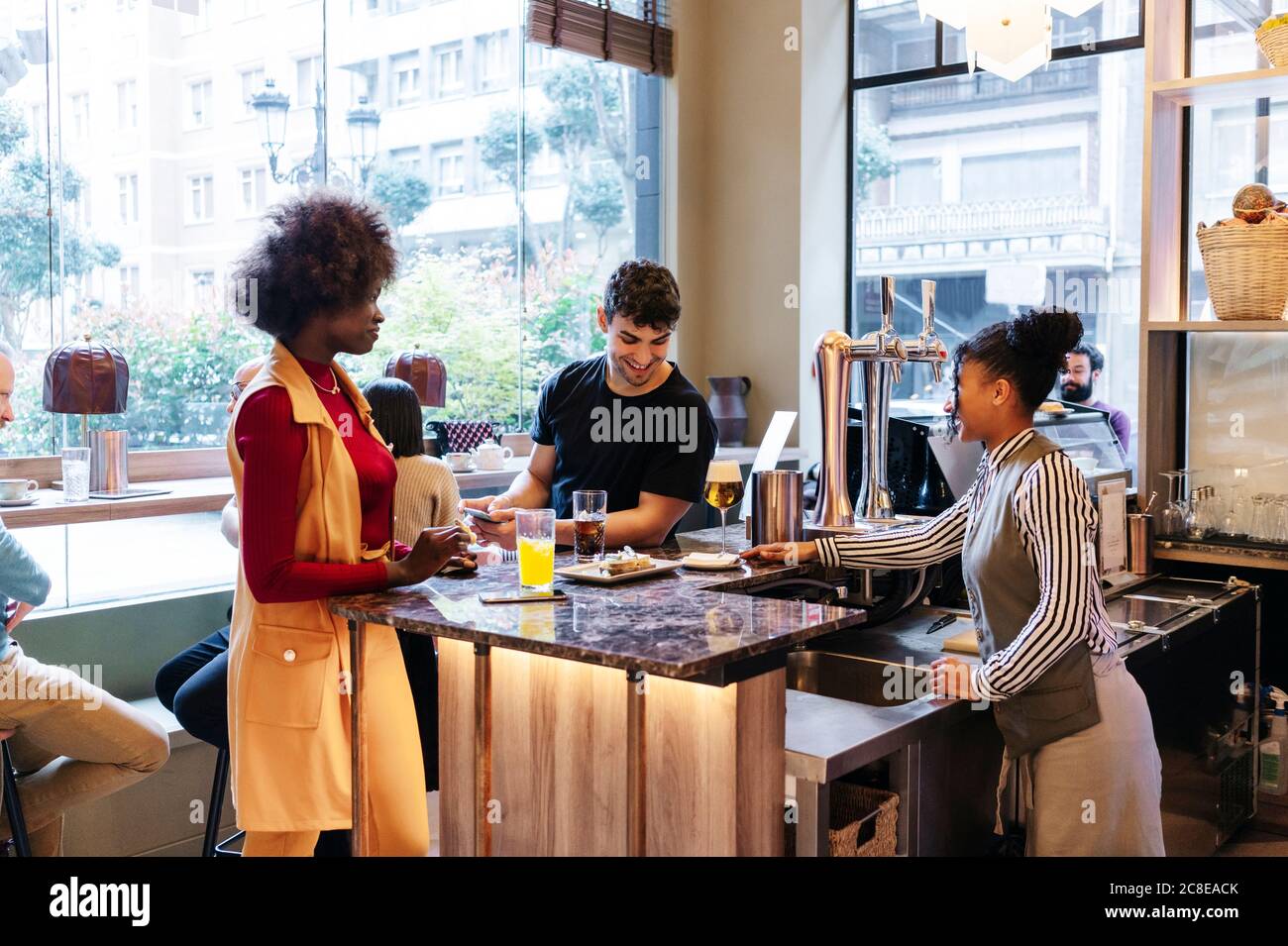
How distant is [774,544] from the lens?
2.61 meters

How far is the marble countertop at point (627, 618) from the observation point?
5.75 feet

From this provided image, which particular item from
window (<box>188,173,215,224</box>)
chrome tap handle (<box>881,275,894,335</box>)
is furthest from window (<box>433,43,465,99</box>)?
chrome tap handle (<box>881,275,894,335</box>)

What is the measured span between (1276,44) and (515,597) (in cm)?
261

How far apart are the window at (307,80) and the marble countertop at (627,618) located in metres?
2.55

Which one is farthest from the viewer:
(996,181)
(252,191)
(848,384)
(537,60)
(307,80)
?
(996,181)

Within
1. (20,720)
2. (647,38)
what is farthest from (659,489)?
(647,38)

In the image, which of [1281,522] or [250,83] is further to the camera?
[250,83]

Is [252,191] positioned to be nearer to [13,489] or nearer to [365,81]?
[365,81]

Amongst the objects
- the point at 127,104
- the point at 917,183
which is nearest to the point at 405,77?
the point at 127,104

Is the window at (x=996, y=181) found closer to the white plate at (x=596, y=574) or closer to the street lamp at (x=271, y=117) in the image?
the street lamp at (x=271, y=117)

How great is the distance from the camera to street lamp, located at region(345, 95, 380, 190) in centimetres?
448

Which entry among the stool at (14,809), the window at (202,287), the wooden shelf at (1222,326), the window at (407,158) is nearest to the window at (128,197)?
the window at (202,287)

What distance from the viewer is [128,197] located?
3.85 m
